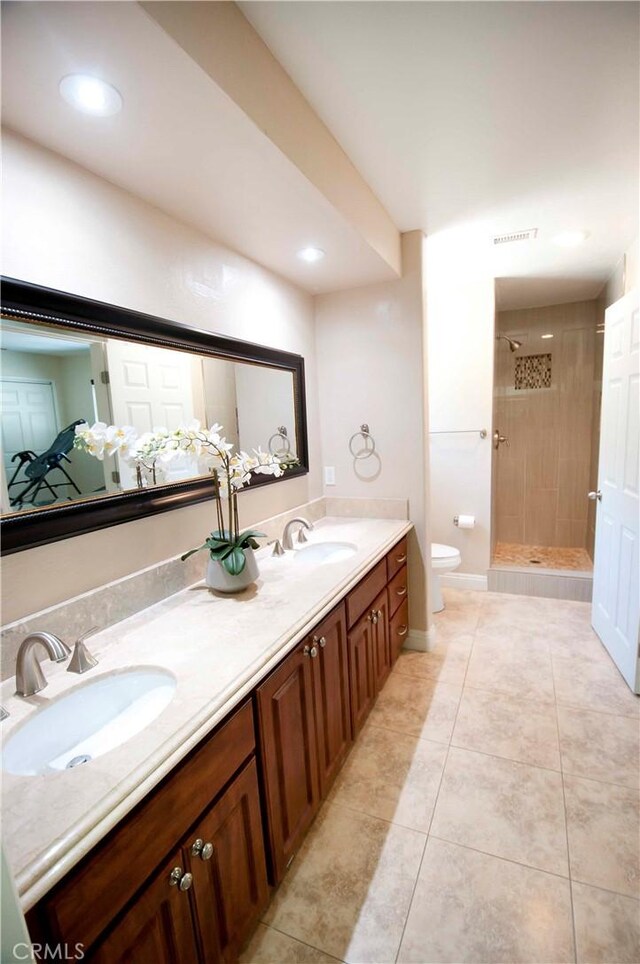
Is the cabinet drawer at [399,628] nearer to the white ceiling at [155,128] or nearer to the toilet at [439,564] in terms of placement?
the toilet at [439,564]

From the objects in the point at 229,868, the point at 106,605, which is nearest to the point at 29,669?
the point at 106,605

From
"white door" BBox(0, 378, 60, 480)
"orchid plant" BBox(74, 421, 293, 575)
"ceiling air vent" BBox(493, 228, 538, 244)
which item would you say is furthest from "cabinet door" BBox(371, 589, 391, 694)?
"ceiling air vent" BBox(493, 228, 538, 244)

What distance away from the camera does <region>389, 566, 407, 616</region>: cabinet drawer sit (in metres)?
2.23

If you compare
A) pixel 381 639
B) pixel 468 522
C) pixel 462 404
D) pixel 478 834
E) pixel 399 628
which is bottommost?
pixel 478 834

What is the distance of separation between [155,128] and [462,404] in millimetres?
2813

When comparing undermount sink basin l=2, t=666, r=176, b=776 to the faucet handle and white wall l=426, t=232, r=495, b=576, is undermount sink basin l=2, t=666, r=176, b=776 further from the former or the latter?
white wall l=426, t=232, r=495, b=576

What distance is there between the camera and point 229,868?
3.31 ft

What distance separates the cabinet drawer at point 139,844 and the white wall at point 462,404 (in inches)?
107

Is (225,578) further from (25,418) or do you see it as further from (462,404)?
(462,404)

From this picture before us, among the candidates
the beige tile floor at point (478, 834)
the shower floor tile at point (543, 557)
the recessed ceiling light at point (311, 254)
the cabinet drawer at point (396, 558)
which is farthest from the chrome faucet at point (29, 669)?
the shower floor tile at point (543, 557)

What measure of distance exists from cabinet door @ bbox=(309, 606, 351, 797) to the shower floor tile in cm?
243

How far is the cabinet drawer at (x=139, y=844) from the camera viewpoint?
2.14 feet

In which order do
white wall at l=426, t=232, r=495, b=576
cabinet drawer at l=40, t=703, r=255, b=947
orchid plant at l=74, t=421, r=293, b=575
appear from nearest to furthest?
cabinet drawer at l=40, t=703, r=255, b=947
orchid plant at l=74, t=421, r=293, b=575
white wall at l=426, t=232, r=495, b=576

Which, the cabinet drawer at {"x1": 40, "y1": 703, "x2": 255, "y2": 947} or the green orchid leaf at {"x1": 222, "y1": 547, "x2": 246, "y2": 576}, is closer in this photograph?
the cabinet drawer at {"x1": 40, "y1": 703, "x2": 255, "y2": 947}
